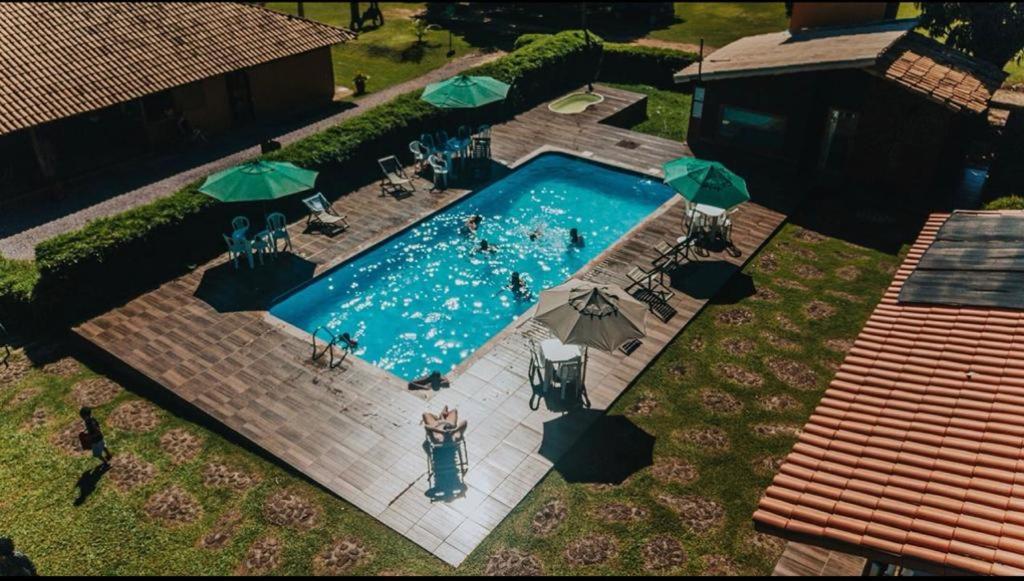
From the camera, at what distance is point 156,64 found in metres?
28.1

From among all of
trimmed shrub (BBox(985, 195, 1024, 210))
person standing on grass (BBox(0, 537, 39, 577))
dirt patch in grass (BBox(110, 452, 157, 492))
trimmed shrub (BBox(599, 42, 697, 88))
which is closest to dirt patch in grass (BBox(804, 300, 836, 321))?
trimmed shrub (BBox(985, 195, 1024, 210))

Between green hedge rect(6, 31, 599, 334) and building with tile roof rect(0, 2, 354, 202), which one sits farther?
building with tile roof rect(0, 2, 354, 202)

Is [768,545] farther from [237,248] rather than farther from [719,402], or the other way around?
[237,248]

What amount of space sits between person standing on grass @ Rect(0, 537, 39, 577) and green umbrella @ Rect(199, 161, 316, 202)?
10518 millimetres

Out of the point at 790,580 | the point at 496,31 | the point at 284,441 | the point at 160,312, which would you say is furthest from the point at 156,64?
the point at 790,580

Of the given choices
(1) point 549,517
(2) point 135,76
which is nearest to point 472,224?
(1) point 549,517

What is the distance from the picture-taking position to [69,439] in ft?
54.0

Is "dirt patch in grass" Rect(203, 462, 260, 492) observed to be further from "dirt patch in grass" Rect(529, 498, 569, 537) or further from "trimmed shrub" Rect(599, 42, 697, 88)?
"trimmed shrub" Rect(599, 42, 697, 88)

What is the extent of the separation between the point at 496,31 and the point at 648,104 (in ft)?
53.8

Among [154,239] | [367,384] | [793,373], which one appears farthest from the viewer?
[154,239]

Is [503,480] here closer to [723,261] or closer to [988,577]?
[988,577]

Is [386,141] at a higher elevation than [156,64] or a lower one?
lower

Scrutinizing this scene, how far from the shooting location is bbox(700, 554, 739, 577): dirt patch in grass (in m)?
13.0

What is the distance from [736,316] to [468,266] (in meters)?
8.48
